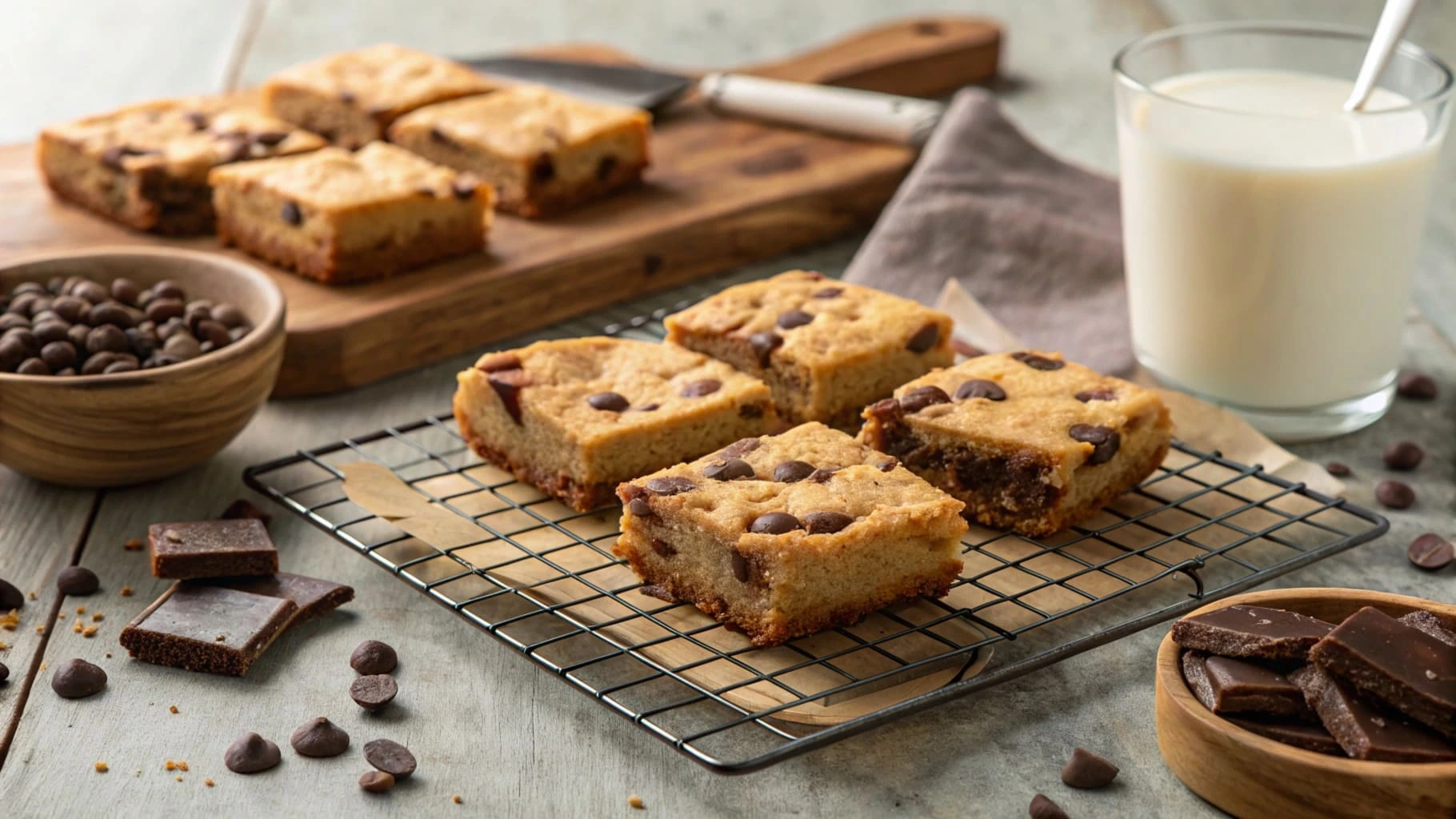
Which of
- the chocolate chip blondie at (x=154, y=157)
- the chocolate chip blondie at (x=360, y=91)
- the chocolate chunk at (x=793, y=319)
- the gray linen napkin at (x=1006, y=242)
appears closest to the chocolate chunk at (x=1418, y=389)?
the gray linen napkin at (x=1006, y=242)

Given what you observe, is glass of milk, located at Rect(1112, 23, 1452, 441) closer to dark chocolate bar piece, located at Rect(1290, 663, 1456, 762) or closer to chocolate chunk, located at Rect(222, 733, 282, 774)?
dark chocolate bar piece, located at Rect(1290, 663, 1456, 762)

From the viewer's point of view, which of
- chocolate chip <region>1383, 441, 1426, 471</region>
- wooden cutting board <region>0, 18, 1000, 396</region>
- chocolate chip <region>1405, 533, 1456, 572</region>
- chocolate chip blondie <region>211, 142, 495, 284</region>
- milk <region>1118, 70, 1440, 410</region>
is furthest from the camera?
chocolate chip blondie <region>211, 142, 495, 284</region>

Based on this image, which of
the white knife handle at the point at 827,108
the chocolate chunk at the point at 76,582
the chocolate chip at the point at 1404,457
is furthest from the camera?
the white knife handle at the point at 827,108

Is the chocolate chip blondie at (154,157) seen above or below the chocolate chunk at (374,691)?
above

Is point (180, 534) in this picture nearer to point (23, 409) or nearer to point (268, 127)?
point (23, 409)

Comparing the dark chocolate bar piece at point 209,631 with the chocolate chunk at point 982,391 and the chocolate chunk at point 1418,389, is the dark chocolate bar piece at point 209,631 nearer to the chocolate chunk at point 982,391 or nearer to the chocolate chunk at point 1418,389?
the chocolate chunk at point 982,391

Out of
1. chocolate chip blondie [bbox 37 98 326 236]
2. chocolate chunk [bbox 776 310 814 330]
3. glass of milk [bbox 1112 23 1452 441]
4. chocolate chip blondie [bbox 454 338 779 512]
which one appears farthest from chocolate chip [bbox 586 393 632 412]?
chocolate chip blondie [bbox 37 98 326 236]
